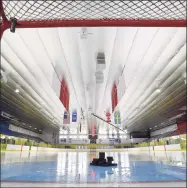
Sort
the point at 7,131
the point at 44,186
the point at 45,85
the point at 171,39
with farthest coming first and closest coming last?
1. the point at 7,131
2. the point at 45,85
3. the point at 171,39
4. the point at 44,186


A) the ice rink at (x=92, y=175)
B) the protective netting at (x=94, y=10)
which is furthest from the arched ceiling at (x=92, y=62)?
the ice rink at (x=92, y=175)

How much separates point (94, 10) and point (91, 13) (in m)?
0.17

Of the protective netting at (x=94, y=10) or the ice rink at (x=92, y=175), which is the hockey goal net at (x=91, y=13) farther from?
the ice rink at (x=92, y=175)

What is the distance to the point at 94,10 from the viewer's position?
9.71 feet

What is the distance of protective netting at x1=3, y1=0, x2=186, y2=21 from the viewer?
2737 mm

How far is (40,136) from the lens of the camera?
1766 inches

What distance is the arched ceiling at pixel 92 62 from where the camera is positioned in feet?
21.7

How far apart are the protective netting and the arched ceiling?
10.3ft

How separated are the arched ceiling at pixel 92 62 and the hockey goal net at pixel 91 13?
3145mm

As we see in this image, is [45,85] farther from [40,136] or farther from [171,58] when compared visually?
[40,136]

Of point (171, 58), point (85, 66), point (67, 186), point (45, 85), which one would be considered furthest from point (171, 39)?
point (45, 85)

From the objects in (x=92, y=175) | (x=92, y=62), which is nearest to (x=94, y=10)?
(x=92, y=175)

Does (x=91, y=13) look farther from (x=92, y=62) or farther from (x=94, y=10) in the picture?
(x=92, y=62)

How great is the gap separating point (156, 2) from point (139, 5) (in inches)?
11.0
